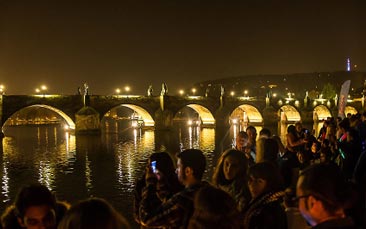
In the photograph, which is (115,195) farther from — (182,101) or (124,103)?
A: (182,101)

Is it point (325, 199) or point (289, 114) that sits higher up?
point (289, 114)

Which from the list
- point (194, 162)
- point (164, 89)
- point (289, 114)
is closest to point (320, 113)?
point (289, 114)

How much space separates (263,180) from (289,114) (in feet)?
276

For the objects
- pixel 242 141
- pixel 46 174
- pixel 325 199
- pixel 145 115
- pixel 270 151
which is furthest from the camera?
pixel 145 115

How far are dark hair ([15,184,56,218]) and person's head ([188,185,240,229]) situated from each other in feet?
3.61

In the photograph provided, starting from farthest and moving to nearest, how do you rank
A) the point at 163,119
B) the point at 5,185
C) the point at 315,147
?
the point at 163,119 < the point at 5,185 < the point at 315,147

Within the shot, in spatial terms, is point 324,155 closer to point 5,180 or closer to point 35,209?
point 35,209

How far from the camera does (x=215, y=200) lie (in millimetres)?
2896

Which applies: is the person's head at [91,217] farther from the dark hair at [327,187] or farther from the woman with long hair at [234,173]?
the woman with long hair at [234,173]

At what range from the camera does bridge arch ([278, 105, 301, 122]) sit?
272 ft

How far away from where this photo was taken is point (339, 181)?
109 inches

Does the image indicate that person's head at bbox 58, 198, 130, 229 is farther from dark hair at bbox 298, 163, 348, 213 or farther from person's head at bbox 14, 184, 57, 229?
dark hair at bbox 298, 163, 348, 213

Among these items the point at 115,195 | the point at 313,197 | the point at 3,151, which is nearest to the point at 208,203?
the point at 313,197

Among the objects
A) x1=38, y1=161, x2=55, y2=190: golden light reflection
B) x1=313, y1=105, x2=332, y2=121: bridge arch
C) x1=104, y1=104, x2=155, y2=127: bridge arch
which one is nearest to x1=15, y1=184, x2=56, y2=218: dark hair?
x1=38, y1=161, x2=55, y2=190: golden light reflection
